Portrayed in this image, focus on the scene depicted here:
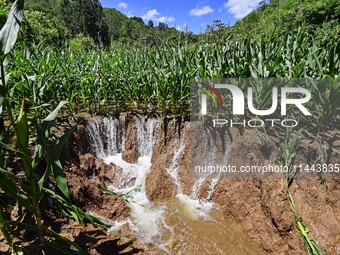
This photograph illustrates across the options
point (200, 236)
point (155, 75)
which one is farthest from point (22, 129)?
point (155, 75)

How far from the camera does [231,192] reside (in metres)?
2.97

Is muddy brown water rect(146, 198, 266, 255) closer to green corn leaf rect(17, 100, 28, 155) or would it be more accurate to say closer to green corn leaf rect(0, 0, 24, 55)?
green corn leaf rect(17, 100, 28, 155)

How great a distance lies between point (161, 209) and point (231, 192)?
0.86 m

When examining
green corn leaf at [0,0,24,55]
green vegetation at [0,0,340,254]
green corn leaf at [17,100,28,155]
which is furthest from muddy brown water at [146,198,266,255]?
green corn leaf at [0,0,24,55]

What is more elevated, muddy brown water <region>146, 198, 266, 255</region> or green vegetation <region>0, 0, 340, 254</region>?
green vegetation <region>0, 0, 340, 254</region>

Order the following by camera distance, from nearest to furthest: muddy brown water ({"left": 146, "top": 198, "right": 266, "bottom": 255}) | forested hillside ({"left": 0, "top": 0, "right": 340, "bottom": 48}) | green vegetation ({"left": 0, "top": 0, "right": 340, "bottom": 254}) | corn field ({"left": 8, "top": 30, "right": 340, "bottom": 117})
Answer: green vegetation ({"left": 0, "top": 0, "right": 340, "bottom": 254})
muddy brown water ({"left": 146, "top": 198, "right": 266, "bottom": 255})
corn field ({"left": 8, "top": 30, "right": 340, "bottom": 117})
forested hillside ({"left": 0, "top": 0, "right": 340, "bottom": 48})

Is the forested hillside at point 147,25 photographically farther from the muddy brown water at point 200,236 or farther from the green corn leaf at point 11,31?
the muddy brown water at point 200,236

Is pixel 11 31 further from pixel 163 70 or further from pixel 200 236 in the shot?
pixel 163 70

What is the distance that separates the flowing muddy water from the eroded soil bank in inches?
0.8

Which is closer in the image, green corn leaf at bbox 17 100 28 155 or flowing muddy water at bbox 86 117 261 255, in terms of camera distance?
green corn leaf at bbox 17 100 28 155

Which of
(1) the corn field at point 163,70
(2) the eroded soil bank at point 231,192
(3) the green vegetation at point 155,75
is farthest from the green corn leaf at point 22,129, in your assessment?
(1) the corn field at point 163,70

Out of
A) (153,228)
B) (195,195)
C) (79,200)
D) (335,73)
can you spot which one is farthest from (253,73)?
(79,200)

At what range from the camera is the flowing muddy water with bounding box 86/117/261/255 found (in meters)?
2.65

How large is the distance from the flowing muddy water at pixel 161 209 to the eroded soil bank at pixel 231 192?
0.06 feet
